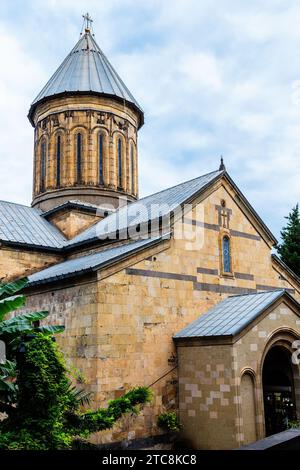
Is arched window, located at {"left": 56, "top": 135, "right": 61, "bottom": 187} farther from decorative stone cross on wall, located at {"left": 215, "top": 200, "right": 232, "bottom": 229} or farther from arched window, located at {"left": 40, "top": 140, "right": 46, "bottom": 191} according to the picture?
decorative stone cross on wall, located at {"left": 215, "top": 200, "right": 232, "bottom": 229}

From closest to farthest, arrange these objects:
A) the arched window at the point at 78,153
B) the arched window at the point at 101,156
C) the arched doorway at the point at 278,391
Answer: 1. the arched doorway at the point at 278,391
2. the arched window at the point at 78,153
3. the arched window at the point at 101,156

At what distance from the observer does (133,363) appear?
10.0m

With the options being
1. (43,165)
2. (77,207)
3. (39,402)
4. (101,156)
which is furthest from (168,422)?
(43,165)

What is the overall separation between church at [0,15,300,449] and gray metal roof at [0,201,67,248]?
53mm

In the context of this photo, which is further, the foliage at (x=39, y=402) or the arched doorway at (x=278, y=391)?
the arched doorway at (x=278, y=391)

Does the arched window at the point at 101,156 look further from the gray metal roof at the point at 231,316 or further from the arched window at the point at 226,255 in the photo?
the gray metal roof at the point at 231,316

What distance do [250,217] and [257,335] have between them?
15.0 ft

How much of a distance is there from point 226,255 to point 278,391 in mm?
3740

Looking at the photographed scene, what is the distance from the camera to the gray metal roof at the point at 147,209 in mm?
12633

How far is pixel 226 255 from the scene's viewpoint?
1288 cm

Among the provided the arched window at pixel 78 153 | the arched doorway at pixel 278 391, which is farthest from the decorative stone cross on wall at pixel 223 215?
the arched window at pixel 78 153

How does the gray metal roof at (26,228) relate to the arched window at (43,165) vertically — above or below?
below

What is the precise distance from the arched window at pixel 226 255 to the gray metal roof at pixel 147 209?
1.67 metres
